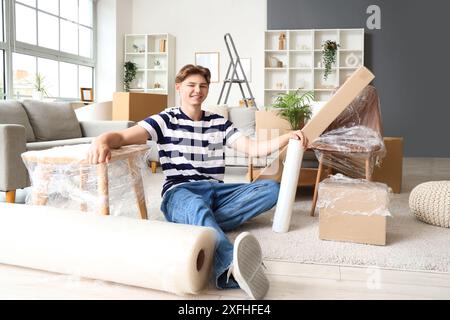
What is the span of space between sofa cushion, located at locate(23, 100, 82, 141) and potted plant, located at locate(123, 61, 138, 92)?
11.1 ft

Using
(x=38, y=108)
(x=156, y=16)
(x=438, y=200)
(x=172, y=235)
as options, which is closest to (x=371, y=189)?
(x=438, y=200)

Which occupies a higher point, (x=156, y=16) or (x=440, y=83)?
(x=156, y=16)

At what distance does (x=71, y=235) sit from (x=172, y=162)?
2.19 feet

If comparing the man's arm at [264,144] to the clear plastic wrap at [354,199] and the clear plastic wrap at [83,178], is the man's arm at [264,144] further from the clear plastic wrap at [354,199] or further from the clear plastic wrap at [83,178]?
the clear plastic wrap at [83,178]

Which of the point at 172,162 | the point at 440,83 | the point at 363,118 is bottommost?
the point at 172,162

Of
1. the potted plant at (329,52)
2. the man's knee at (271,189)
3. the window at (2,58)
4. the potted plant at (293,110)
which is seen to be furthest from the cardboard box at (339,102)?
the potted plant at (329,52)

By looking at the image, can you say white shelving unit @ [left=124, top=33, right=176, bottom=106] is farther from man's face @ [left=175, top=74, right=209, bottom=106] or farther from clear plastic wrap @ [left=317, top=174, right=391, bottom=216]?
clear plastic wrap @ [left=317, top=174, right=391, bottom=216]

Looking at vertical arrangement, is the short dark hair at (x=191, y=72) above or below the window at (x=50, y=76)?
below

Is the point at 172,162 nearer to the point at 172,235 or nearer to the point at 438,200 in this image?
the point at 172,235

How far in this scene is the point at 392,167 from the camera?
11.6ft

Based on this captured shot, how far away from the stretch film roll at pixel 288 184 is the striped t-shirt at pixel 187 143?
29 centimetres

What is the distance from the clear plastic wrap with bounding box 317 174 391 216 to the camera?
6.71ft

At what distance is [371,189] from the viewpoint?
209 cm

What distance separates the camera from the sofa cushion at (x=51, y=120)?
3.80 m
